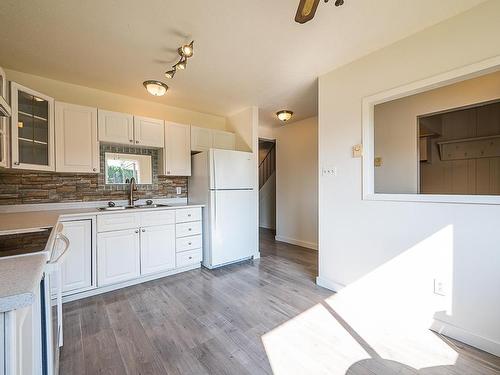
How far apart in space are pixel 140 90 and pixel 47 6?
4.56 feet

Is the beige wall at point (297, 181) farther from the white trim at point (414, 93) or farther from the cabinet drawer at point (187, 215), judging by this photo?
the cabinet drawer at point (187, 215)

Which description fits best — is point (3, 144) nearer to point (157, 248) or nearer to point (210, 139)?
point (157, 248)

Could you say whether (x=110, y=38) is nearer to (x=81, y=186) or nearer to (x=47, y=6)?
(x=47, y=6)

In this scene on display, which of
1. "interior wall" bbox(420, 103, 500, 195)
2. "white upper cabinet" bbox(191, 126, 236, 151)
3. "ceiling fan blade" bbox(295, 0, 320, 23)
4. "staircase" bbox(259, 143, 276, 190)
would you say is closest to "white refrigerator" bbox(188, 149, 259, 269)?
"white upper cabinet" bbox(191, 126, 236, 151)

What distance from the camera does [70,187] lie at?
9.09 ft

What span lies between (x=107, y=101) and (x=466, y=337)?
4438 millimetres

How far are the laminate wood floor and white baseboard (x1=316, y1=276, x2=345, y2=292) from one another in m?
0.07

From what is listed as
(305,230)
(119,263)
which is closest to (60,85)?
(119,263)

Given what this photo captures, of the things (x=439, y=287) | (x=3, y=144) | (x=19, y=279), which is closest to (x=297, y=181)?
(x=439, y=287)

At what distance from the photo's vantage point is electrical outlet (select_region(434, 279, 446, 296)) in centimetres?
180

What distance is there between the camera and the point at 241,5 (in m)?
1.63

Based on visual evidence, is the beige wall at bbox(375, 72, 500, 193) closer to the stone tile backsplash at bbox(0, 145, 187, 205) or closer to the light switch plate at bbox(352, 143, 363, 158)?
the light switch plate at bbox(352, 143, 363, 158)

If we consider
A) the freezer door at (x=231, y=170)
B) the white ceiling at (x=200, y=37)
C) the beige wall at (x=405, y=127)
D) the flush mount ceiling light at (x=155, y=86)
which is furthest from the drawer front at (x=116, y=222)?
the beige wall at (x=405, y=127)

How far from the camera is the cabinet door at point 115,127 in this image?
2748 millimetres
